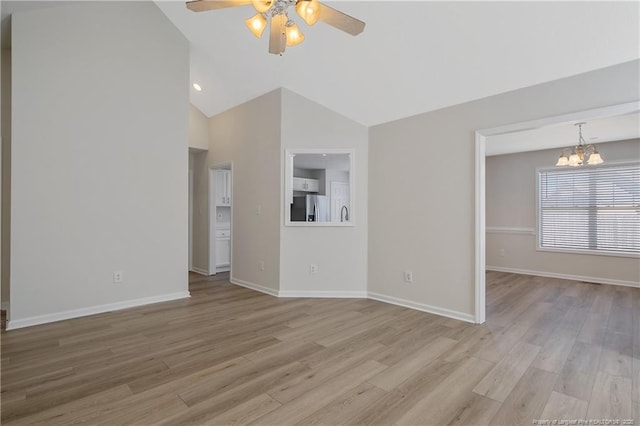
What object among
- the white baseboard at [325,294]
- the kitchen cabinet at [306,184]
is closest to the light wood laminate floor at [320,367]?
the white baseboard at [325,294]

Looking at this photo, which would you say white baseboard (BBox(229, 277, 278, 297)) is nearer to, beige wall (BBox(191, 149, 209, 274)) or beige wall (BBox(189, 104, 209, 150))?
beige wall (BBox(191, 149, 209, 274))

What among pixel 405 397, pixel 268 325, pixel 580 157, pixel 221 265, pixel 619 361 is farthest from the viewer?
pixel 221 265

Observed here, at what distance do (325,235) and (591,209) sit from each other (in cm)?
505

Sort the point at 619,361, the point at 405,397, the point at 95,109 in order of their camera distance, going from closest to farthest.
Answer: the point at 405,397 < the point at 619,361 < the point at 95,109

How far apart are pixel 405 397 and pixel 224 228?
194 inches

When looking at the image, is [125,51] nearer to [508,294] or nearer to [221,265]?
[221,265]

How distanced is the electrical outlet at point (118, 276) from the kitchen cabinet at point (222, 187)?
247cm

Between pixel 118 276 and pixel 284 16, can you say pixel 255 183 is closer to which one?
pixel 118 276

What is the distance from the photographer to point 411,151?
3930 millimetres

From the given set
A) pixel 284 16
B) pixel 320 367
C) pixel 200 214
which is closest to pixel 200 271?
pixel 200 214

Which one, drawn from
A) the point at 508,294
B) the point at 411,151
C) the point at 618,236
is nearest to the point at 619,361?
the point at 508,294

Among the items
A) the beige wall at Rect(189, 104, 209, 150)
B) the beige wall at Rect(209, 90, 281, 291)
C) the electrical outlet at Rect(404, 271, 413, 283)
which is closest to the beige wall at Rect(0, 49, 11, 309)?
the beige wall at Rect(189, 104, 209, 150)

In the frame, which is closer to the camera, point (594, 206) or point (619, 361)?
point (619, 361)

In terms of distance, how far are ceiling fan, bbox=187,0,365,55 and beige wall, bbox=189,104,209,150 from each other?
12.5ft
